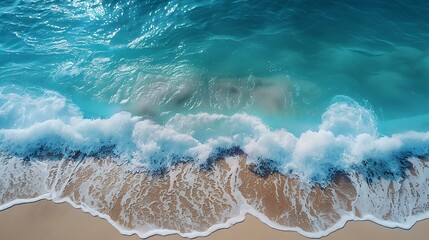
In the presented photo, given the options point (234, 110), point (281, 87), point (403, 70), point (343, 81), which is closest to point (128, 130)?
point (234, 110)

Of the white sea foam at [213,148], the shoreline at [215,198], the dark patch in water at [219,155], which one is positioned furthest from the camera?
the dark patch in water at [219,155]

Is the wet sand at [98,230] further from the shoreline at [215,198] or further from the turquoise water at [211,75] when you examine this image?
the turquoise water at [211,75]

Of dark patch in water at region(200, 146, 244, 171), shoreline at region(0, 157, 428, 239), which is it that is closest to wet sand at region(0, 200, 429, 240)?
shoreline at region(0, 157, 428, 239)

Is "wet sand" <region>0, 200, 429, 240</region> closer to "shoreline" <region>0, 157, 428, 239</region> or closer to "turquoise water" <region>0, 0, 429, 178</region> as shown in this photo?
"shoreline" <region>0, 157, 428, 239</region>

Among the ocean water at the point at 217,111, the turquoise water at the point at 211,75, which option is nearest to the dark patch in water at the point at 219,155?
the ocean water at the point at 217,111

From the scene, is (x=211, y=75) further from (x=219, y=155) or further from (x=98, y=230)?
(x=98, y=230)

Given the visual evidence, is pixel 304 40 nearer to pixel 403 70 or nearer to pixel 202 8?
pixel 403 70

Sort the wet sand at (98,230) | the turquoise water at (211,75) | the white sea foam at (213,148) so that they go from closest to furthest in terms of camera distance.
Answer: the wet sand at (98,230), the white sea foam at (213,148), the turquoise water at (211,75)
